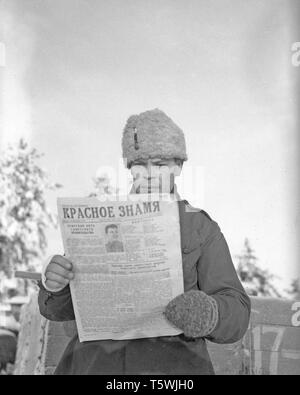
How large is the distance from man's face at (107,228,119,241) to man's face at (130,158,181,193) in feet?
0.60

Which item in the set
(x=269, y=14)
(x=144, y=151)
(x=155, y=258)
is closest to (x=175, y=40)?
(x=269, y=14)

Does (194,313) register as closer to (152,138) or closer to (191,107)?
(152,138)

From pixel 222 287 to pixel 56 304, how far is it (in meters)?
0.38

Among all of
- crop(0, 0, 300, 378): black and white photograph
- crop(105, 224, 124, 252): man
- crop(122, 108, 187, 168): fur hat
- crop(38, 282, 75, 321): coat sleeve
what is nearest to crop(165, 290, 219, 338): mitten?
crop(105, 224, 124, 252): man

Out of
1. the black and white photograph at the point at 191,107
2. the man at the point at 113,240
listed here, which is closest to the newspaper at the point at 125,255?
the man at the point at 113,240

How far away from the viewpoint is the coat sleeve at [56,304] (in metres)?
1.19

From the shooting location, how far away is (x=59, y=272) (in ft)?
3.61

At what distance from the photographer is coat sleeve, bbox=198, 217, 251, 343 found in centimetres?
108

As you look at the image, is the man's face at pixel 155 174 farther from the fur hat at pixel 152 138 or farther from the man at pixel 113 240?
the man at pixel 113 240

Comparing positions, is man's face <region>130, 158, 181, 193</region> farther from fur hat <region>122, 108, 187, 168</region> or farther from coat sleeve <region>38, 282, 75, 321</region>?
coat sleeve <region>38, 282, 75, 321</region>
